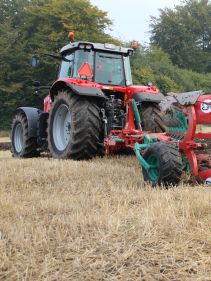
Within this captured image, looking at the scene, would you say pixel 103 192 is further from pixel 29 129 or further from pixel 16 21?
pixel 16 21

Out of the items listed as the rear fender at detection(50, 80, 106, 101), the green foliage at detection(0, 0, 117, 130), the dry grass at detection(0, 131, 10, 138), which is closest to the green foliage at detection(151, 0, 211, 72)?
the green foliage at detection(0, 0, 117, 130)

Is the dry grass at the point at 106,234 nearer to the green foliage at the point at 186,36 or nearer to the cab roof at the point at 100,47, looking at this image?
the cab roof at the point at 100,47

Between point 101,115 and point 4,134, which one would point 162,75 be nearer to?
point 4,134

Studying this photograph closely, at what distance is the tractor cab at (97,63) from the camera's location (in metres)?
8.04

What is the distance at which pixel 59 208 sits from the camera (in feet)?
12.2

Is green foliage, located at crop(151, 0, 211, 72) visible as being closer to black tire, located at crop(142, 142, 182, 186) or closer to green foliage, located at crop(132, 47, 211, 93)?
green foliage, located at crop(132, 47, 211, 93)

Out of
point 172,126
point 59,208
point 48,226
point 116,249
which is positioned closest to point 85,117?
point 172,126

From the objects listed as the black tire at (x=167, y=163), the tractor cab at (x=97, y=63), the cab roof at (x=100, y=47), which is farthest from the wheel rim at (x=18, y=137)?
the black tire at (x=167, y=163)

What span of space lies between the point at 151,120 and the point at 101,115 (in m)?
0.91

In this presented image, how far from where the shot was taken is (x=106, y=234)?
9.84 feet

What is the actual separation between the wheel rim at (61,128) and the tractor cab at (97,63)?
664 millimetres

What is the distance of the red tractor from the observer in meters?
5.55

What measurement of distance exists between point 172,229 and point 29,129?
633 cm

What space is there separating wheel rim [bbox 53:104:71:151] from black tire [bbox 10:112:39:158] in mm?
1173
